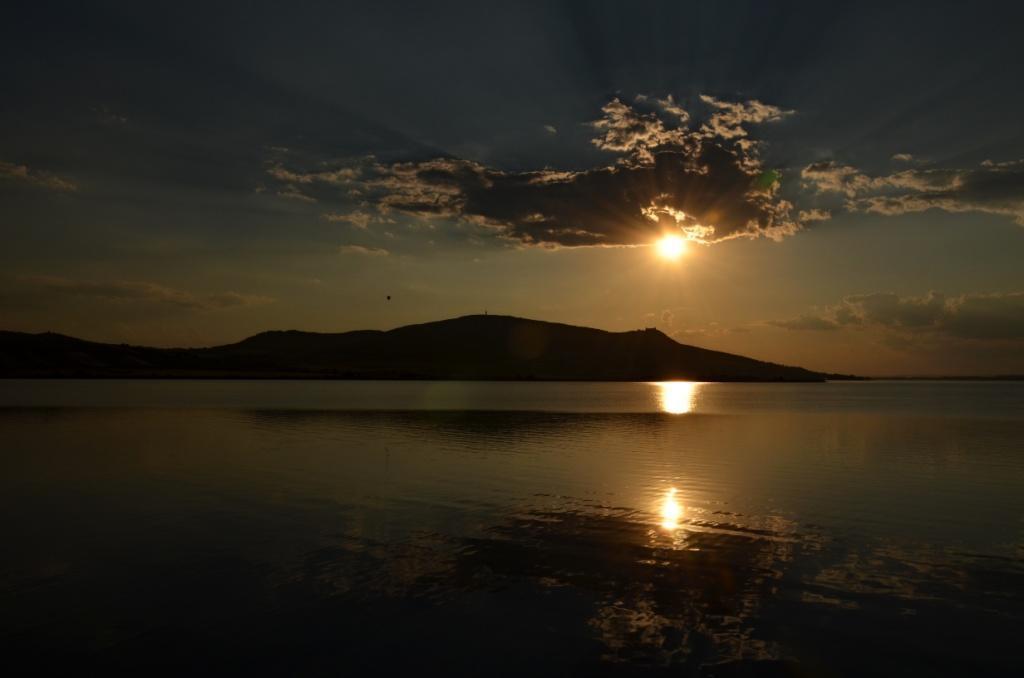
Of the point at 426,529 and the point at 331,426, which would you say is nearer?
the point at 426,529

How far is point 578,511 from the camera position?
1097 inches

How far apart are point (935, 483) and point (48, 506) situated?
42.1 meters

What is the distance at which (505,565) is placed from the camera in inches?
787

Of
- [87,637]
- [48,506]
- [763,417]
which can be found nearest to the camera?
[87,637]

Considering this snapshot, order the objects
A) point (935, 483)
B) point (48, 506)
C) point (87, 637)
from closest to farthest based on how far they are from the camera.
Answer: point (87, 637) → point (48, 506) → point (935, 483)

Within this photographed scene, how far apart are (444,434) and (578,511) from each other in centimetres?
3428

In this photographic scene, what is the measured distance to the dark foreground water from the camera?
1380 centimetres

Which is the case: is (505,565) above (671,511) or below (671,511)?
below

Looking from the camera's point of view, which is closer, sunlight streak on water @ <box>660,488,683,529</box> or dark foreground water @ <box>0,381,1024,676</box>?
dark foreground water @ <box>0,381,1024,676</box>

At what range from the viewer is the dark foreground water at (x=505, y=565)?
13.8m

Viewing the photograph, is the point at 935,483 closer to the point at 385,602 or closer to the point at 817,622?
the point at 817,622

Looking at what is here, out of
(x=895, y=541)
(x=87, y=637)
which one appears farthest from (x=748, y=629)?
(x=87, y=637)

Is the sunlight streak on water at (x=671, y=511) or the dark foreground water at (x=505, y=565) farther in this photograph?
the sunlight streak on water at (x=671, y=511)

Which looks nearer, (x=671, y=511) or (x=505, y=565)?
(x=505, y=565)
